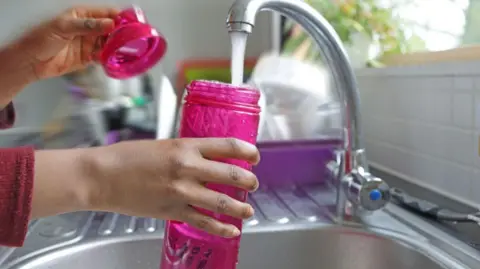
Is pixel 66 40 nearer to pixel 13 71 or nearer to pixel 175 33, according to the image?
pixel 13 71

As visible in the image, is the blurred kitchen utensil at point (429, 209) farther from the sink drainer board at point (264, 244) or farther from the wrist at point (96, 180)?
the wrist at point (96, 180)

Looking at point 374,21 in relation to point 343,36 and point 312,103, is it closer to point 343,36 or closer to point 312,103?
point 343,36

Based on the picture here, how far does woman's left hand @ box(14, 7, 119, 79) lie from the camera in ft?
2.23

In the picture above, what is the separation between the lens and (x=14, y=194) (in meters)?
0.39

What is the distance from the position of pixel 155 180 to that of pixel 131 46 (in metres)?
0.35

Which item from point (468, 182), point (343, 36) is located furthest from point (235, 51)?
point (343, 36)

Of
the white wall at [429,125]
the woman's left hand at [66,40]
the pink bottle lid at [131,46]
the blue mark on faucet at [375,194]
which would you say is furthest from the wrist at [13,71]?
the white wall at [429,125]

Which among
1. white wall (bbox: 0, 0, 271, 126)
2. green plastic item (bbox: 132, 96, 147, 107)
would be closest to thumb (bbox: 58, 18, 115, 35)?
green plastic item (bbox: 132, 96, 147, 107)

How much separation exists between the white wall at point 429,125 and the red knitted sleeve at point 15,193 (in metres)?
0.58

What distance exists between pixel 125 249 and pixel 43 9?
4.53 ft

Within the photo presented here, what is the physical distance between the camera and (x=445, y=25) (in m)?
1.05

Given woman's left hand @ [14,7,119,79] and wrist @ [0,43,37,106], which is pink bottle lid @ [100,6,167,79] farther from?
wrist @ [0,43,37,106]

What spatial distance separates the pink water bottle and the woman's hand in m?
0.03

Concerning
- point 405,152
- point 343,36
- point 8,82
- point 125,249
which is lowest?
point 125,249
